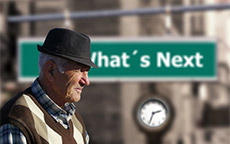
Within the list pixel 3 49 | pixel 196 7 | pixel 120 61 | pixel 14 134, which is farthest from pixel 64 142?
pixel 3 49

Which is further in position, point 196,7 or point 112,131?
point 112,131

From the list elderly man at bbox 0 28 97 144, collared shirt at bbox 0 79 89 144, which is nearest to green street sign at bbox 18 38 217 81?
collared shirt at bbox 0 79 89 144

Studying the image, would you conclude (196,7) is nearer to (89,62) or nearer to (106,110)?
(89,62)

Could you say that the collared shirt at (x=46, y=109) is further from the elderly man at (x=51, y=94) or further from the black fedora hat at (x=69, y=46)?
the black fedora hat at (x=69, y=46)

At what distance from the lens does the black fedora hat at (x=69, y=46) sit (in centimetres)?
253

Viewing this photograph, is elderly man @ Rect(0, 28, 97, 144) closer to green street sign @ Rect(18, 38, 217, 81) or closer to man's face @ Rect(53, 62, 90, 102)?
man's face @ Rect(53, 62, 90, 102)

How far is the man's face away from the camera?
2.55 metres

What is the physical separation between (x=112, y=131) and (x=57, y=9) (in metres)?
4.44

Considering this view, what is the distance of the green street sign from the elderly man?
5899 mm

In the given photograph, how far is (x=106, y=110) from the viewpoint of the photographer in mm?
19531

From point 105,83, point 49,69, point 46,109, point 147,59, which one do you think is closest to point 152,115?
point 147,59

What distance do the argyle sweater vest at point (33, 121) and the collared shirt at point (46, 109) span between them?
0.07ft

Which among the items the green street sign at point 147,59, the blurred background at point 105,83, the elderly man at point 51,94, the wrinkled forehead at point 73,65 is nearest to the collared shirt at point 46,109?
the elderly man at point 51,94

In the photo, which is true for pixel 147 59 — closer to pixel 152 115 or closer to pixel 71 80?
pixel 152 115
